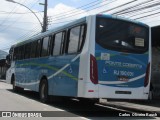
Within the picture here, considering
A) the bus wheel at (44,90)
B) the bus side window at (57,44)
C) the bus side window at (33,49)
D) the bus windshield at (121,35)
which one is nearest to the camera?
the bus windshield at (121,35)

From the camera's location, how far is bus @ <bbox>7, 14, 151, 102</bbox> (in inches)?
481

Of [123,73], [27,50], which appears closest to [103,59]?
[123,73]

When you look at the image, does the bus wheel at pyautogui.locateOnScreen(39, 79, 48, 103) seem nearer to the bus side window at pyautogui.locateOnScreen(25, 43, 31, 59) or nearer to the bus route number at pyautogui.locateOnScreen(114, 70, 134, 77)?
the bus side window at pyautogui.locateOnScreen(25, 43, 31, 59)

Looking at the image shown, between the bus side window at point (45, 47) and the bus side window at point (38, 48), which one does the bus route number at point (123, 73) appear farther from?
the bus side window at point (38, 48)

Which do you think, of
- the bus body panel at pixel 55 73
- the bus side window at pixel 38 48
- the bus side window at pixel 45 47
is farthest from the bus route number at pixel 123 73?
the bus side window at pixel 38 48

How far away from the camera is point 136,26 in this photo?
13.3m

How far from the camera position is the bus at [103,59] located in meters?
12.2

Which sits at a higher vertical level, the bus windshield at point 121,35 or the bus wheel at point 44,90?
the bus windshield at point 121,35

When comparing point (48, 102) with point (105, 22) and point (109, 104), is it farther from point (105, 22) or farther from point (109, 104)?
point (105, 22)

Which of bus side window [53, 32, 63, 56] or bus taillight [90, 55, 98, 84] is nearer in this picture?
bus taillight [90, 55, 98, 84]

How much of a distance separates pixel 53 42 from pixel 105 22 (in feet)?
12.6

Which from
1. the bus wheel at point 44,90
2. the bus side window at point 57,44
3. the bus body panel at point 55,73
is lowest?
the bus wheel at point 44,90

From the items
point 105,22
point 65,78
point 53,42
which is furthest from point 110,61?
point 53,42

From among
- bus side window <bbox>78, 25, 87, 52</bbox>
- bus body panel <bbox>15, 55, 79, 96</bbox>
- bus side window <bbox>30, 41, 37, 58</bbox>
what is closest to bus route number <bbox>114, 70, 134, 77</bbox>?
bus body panel <bbox>15, 55, 79, 96</bbox>
